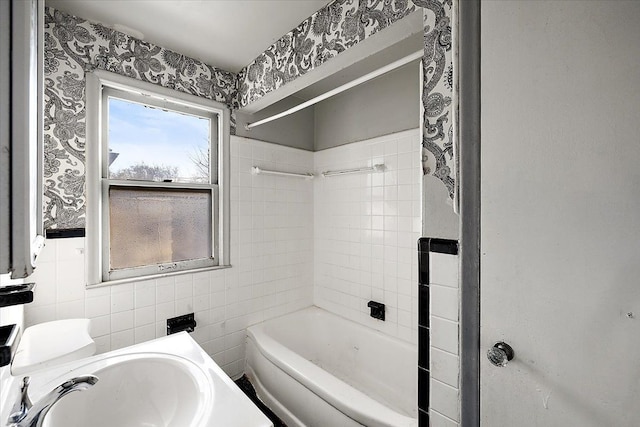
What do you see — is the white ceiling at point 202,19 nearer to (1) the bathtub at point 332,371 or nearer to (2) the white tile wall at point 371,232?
(2) the white tile wall at point 371,232

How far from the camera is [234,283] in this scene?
2.16 m

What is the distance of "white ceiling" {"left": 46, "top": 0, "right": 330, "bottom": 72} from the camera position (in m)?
1.44

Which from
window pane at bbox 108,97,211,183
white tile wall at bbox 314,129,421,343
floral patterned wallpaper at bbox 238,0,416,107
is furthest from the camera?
white tile wall at bbox 314,129,421,343

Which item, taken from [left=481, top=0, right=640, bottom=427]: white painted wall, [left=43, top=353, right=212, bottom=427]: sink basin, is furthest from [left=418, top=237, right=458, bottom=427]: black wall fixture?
[left=43, top=353, right=212, bottom=427]: sink basin

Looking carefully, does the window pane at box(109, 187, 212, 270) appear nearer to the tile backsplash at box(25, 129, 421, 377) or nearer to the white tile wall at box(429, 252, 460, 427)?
the tile backsplash at box(25, 129, 421, 377)

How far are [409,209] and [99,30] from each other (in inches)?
85.1

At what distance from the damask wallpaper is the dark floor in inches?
59.7

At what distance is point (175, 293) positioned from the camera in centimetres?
189

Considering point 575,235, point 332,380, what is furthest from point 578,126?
point 332,380

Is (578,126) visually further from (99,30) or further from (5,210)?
(99,30)

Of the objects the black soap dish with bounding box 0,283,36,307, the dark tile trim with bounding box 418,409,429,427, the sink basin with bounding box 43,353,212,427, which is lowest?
the dark tile trim with bounding box 418,409,429,427

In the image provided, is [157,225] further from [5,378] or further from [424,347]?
[424,347]

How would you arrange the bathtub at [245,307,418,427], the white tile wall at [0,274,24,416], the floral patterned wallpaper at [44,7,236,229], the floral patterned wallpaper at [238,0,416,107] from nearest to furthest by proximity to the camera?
the white tile wall at [0,274,24,416] → the floral patterned wallpaper at [238,0,416,107] → the bathtub at [245,307,418,427] → the floral patterned wallpaper at [44,7,236,229]

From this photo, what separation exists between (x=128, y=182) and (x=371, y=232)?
1.69m
